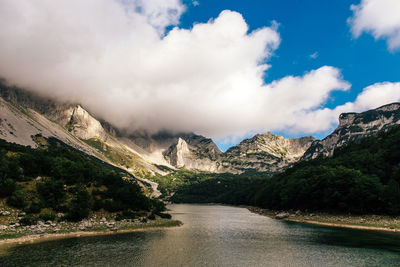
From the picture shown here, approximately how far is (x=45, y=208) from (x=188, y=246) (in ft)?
123

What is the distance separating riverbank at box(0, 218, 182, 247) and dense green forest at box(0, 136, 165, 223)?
16.5ft

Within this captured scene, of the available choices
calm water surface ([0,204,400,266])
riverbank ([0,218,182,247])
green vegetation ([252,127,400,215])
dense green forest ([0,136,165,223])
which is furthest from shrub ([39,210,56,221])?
green vegetation ([252,127,400,215])

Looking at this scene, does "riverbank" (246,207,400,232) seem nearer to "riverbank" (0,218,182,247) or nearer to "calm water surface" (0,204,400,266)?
"calm water surface" (0,204,400,266)

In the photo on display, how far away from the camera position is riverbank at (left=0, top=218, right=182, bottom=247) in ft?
145

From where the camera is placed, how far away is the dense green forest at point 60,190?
58.2 metres

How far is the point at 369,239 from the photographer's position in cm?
5150

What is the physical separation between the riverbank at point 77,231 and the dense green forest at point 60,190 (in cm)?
502

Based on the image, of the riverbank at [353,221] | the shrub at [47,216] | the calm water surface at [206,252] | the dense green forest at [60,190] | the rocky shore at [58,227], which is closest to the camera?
the calm water surface at [206,252]

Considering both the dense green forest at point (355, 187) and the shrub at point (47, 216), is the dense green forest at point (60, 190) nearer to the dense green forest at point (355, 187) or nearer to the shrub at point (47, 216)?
the shrub at point (47, 216)

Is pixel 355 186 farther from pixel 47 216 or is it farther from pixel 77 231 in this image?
pixel 47 216

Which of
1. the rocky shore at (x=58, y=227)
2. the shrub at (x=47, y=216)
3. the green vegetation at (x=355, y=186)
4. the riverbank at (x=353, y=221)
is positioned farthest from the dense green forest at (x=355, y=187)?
the shrub at (x=47, y=216)

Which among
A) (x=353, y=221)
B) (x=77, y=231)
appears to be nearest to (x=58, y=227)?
(x=77, y=231)

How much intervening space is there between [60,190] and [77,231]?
15701 mm

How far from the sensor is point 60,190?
6481 centimetres
